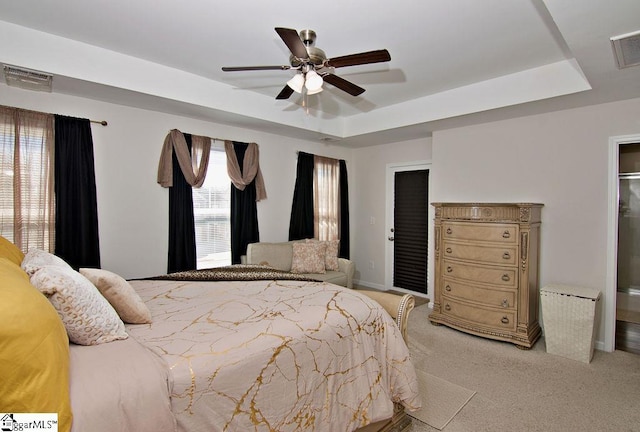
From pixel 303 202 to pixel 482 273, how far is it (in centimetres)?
259

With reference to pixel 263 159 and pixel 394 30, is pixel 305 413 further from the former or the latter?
pixel 263 159

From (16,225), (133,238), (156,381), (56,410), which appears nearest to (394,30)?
(156,381)

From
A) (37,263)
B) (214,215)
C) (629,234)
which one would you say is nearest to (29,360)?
(37,263)

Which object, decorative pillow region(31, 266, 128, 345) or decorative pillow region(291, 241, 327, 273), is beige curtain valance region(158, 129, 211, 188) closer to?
decorative pillow region(291, 241, 327, 273)

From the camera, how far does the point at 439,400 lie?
7.98 feet

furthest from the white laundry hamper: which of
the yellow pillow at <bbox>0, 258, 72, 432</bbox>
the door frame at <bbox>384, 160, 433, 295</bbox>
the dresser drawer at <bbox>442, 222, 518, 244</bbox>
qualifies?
the yellow pillow at <bbox>0, 258, 72, 432</bbox>

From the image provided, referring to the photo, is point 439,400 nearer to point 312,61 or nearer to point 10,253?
point 312,61

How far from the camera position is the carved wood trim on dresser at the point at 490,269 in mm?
3314

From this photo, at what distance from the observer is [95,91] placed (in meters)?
3.02

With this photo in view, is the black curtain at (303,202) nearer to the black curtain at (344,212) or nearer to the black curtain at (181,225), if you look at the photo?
the black curtain at (344,212)

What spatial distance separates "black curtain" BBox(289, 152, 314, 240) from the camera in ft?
16.1

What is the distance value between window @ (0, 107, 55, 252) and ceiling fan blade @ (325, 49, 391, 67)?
8.72 ft

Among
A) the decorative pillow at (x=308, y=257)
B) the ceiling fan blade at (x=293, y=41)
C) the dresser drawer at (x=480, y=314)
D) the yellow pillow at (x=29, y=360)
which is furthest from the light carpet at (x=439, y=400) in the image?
the ceiling fan blade at (x=293, y=41)

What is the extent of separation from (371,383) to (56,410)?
147 centimetres
